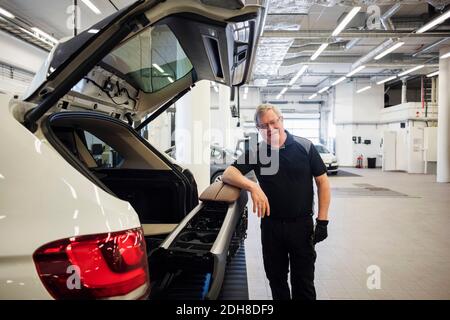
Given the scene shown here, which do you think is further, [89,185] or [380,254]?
[380,254]

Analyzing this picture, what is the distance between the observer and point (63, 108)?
190 cm

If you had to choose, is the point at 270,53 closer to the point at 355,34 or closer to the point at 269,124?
the point at 355,34

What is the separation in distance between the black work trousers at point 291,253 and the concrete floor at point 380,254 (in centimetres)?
65

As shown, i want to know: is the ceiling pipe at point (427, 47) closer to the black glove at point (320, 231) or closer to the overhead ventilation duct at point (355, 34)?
the overhead ventilation duct at point (355, 34)

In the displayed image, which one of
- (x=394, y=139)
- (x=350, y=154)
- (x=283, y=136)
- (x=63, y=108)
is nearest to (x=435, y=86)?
(x=394, y=139)

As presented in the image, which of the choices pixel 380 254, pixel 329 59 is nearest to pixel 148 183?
pixel 380 254

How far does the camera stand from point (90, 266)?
1016 millimetres

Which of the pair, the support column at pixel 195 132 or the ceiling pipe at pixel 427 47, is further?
the ceiling pipe at pixel 427 47

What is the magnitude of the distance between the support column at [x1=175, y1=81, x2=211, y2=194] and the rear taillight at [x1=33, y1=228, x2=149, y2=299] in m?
4.42

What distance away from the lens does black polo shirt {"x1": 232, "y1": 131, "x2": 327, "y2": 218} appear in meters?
2.16

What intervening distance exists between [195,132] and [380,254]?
10.7 feet

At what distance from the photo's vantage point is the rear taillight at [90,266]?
38.8 inches

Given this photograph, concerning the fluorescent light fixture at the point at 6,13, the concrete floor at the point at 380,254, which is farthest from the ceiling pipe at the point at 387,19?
the fluorescent light fixture at the point at 6,13
